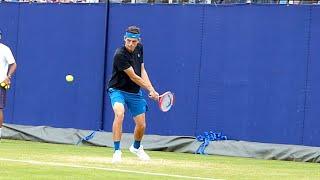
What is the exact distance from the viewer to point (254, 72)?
1587 centimetres

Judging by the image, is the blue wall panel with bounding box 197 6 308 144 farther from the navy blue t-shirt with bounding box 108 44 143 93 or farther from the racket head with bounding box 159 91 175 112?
the navy blue t-shirt with bounding box 108 44 143 93

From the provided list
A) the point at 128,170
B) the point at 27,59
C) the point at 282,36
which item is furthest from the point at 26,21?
the point at 128,170

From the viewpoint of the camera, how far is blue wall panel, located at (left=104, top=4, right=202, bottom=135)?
16672mm

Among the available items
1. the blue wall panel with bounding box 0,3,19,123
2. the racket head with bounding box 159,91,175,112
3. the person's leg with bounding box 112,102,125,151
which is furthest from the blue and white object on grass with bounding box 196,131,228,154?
the blue wall panel with bounding box 0,3,19,123

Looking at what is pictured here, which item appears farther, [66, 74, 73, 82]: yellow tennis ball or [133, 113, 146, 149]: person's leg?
[66, 74, 73, 82]: yellow tennis ball

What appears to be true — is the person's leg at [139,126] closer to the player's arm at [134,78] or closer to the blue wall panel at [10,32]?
the player's arm at [134,78]

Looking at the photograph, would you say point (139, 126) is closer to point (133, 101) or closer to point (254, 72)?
point (133, 101)

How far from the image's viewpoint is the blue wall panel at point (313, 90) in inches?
598

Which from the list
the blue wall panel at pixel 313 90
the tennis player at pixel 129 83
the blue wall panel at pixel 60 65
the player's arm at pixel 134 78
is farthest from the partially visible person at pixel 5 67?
the blue wall panel at pixel 313 90

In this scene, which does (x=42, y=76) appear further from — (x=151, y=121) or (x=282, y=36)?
(x=282, y=36)

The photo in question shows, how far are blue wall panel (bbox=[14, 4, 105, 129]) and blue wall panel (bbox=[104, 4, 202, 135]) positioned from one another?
3.13ft

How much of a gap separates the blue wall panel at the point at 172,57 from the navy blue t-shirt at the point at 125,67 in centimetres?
397

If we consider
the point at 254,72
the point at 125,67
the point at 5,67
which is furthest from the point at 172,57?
the point at 125,67

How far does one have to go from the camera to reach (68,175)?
9891 mm
